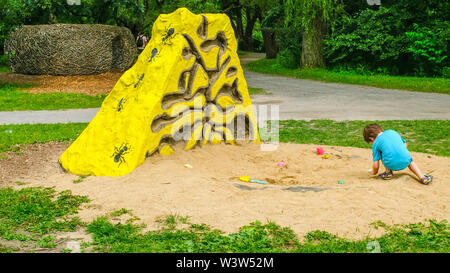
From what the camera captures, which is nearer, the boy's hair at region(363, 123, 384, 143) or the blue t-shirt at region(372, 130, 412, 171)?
the blue t-shirt at region(372, 130, 412, 171)

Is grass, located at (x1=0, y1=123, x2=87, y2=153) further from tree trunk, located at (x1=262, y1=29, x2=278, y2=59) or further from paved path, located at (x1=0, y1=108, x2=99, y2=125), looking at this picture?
tree trunk, located at (x1=262, y1=29, x2=278, y2=59)

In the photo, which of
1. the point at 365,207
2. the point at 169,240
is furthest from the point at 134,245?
the point at 365,207

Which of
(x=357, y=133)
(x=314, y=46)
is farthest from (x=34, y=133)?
(x=314, y=46)

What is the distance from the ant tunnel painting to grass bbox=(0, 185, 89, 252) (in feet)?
3.03

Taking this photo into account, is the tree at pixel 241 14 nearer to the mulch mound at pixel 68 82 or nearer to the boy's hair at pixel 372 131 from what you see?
the mulch mound at pixel 68 82

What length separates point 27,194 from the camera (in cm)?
618

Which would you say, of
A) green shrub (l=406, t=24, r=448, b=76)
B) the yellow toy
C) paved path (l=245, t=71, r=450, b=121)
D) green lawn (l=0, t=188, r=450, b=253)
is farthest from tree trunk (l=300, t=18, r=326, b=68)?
green lawn (l=0, t=188, r=450, b=253)

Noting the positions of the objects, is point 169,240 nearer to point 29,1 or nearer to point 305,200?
point 305,200

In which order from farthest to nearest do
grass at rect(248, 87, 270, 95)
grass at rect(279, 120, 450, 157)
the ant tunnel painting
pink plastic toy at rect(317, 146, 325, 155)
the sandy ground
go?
grass at rect(248, 87, 270, 95), grass at rect(279, 120, 450, 157), pink plastic toy at rect(317, 146, 325, 155), the ant tunnel painting, the sandy ground

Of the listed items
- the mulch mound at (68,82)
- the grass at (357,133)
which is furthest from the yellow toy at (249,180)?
the mulch mound at (68,82)

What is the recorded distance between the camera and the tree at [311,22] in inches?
883

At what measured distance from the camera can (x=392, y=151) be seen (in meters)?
6.31

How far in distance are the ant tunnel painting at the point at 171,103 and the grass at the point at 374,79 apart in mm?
11786

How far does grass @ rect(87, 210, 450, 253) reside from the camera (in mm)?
4469
